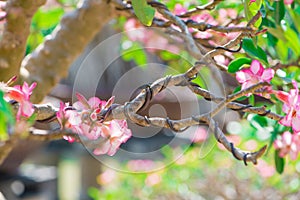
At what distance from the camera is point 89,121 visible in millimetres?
750

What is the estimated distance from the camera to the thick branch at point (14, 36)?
3.39ft

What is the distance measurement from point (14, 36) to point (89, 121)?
15.0 inches

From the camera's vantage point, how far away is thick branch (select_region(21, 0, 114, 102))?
1.25 m

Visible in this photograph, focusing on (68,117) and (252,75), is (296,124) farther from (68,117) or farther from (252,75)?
(68,117)

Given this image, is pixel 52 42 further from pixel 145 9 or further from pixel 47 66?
pixel 145 9

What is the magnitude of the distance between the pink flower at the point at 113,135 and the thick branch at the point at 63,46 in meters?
0.43

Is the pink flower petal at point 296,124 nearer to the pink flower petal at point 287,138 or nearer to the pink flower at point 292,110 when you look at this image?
the pink flower at point 292,110

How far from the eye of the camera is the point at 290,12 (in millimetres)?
1282

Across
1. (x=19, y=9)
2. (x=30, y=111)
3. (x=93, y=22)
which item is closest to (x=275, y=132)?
(x=93, y=22)

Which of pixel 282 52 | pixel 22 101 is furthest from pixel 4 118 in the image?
pixel 282 52

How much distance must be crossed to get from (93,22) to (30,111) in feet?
2.05

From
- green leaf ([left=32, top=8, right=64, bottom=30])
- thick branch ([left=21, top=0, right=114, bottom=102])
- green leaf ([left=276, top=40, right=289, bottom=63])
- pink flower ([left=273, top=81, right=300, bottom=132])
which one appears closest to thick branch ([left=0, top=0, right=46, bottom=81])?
thick branch ([left=21, top=0, right=114, bottom=102])

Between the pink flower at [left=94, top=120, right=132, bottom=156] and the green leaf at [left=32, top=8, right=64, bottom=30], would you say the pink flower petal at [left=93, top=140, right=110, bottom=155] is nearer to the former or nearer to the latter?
the pink flower at [left=94, top=120, right=132, bottom=156]

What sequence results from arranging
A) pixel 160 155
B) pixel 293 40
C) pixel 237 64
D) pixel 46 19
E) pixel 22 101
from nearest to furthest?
pixel 22 101
pixel 237 64
pixel 293 40
pixel 46 19
pixel 160 155
